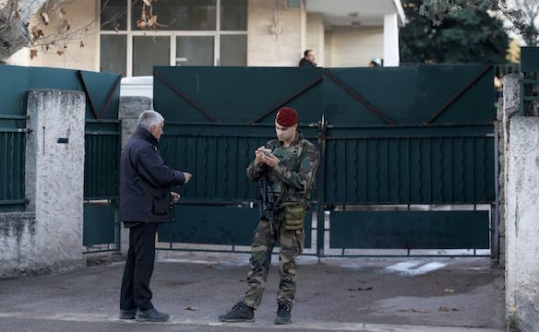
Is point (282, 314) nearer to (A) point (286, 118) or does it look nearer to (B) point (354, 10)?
(A) point (286, 118)

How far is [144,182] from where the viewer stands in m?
7.97

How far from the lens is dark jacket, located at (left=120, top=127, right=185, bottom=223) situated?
7906 millimetres

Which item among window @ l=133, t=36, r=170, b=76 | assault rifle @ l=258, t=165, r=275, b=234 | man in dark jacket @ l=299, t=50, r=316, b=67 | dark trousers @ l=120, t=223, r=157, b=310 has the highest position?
window @ l=133, t=36, r=170, b=76

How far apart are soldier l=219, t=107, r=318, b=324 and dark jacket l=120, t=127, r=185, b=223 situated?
74cm

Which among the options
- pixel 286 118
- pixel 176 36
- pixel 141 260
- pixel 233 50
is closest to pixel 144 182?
pixel 141 260

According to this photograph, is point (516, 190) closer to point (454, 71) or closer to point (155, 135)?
point (155, 135)

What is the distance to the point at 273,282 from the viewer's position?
10484mm

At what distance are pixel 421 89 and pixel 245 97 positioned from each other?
6.98 ft

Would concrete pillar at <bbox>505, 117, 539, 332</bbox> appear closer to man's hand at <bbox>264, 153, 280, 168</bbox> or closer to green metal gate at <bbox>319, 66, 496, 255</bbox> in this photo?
man's hand at <bbox>264, 153, 280, 168</bbox>

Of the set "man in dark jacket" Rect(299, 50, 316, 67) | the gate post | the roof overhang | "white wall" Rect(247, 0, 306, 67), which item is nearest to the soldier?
the gate post

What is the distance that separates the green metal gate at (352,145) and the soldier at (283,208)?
3.52 metres

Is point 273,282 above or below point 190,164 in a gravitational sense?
below

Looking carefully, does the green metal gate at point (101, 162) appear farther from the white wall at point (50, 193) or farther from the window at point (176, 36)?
the window at point (176, 36)

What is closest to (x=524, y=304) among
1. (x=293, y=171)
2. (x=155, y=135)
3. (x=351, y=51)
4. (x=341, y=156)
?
(x=293, y=171)
